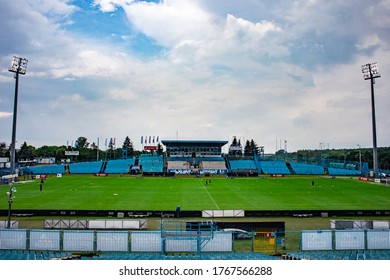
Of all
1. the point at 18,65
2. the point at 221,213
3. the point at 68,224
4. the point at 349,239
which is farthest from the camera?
the point at 18,65

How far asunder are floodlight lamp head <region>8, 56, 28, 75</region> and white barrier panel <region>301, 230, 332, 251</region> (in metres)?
65.3

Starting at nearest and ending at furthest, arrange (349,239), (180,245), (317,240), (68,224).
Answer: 1. (180,245)
2. (349,239)
3. (317,240)
4. (68,224)

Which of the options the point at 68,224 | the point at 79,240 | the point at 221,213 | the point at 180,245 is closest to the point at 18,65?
the point at 68,224

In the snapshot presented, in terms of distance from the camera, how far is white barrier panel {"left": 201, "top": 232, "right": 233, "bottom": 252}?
17922mm

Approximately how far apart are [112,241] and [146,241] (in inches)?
76.8

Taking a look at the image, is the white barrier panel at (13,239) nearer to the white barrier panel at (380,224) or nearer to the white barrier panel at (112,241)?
the white barrier panel at (112,241)

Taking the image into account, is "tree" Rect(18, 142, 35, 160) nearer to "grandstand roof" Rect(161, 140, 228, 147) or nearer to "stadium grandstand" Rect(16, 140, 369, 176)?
"stadium grandstand" Rect(16, 140, 369, 176)

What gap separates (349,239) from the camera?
60.5 ft

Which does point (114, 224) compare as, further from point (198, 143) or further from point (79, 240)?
point (198, 143)

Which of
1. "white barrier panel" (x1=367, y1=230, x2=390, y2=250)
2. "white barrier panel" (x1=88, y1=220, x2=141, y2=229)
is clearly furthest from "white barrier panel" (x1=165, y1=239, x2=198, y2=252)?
"white barrier panel" (x1=367, y1=230, x2=390, y2=250)

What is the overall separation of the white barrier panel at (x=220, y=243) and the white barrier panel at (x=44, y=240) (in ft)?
27.1

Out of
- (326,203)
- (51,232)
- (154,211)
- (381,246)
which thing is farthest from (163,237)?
(326,203)

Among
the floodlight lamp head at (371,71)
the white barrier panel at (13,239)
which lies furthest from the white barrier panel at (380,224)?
the floodlight lamp head at (371,71)
